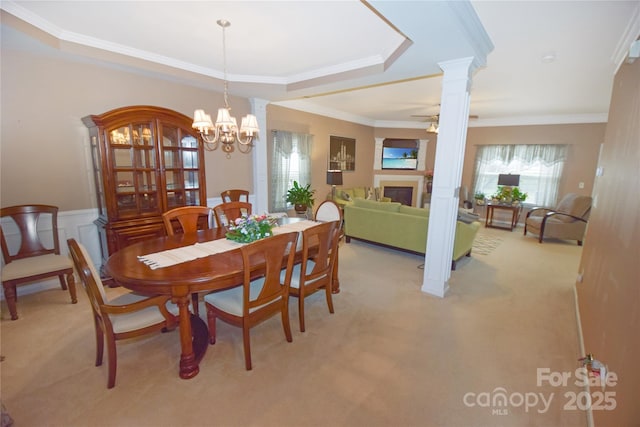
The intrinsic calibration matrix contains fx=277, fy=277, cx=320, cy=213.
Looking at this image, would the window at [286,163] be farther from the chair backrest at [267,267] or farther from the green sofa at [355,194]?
the chair backrest at [267,267]

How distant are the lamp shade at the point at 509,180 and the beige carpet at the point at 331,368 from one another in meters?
4.05

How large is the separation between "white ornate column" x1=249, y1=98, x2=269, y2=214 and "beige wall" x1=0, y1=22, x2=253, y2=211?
1510mm

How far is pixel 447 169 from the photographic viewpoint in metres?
2.85

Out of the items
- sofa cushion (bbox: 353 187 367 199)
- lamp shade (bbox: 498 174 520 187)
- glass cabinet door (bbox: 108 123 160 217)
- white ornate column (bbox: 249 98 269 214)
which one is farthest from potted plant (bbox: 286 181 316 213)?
lamp shade (bbox: 498 174 520 187)

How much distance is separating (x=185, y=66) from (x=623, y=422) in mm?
4541

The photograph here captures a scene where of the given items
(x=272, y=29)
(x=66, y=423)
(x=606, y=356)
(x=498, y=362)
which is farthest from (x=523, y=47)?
(x=66, y=423)

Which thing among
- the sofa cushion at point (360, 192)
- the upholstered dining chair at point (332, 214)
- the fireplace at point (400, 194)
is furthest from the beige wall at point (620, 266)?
the fireplace at point (400, 194)

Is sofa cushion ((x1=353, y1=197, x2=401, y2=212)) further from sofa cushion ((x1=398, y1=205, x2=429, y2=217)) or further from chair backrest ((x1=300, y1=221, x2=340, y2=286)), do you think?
chair backrest ((x1=300, y1=221, x2=340, y2=286))

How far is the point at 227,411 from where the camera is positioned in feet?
5.41

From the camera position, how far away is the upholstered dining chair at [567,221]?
4.98 m

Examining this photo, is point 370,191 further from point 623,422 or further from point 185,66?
point 623,422

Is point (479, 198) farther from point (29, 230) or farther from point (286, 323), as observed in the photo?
point (29, 230)

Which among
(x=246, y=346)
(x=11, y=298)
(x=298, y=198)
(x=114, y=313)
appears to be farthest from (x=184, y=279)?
(x=298, y=198)

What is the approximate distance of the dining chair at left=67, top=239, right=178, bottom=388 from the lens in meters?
1.63
